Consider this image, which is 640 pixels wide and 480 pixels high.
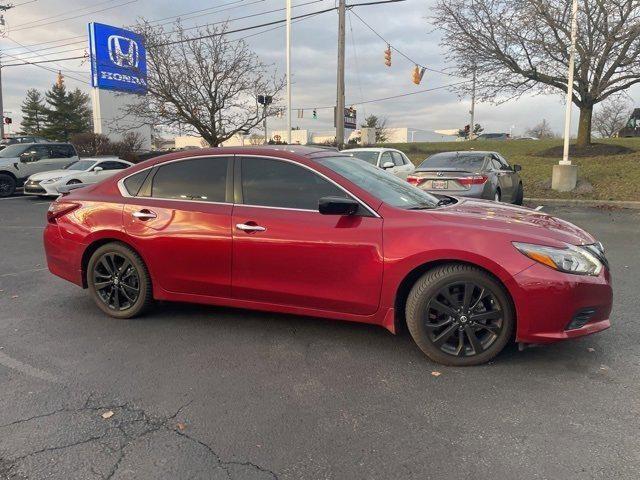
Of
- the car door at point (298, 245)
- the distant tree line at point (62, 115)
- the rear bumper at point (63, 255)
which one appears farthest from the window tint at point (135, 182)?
the distant tree line at point (62, 115)

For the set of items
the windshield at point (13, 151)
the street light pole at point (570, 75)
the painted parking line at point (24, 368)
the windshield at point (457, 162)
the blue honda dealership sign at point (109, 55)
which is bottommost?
the painted parking line at point (24, 368)

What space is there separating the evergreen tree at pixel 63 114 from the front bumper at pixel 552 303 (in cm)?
6235

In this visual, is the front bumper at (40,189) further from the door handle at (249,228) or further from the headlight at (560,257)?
the headlight at (560,257)

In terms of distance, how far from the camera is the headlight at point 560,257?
3512 mm

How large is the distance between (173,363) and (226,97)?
767 inches

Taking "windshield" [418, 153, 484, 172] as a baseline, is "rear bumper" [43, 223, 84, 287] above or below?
below

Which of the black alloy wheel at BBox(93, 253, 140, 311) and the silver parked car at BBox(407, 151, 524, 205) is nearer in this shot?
the black alloy wheel at BBox(93, 253, 140, 311)

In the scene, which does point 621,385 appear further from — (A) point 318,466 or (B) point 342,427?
(A) point 318,466

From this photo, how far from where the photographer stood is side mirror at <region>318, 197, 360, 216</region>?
382 cm

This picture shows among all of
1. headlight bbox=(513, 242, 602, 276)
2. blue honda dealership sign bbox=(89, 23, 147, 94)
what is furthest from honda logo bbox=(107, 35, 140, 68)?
headlight bbox=(513, 242, 602, 276)

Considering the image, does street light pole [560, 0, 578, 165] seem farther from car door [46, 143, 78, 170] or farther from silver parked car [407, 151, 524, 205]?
car door [46, 143, 78, 170]

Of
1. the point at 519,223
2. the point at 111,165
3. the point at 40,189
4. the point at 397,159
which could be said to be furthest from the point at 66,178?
the point at 519,223

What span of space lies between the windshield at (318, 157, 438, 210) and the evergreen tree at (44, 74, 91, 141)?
199 feet

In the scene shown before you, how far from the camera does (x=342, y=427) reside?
2.96 m
